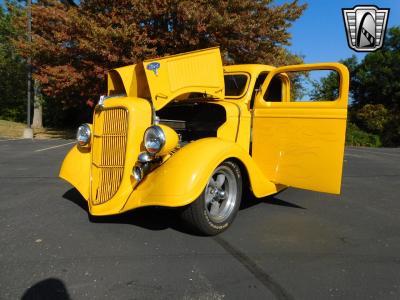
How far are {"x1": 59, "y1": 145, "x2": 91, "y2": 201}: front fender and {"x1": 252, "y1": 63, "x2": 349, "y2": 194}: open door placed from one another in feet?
6.73

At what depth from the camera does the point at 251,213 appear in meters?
4.61

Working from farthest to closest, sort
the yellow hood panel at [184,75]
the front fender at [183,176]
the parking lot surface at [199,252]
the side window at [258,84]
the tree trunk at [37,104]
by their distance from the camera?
1. the tree trunk at [37,104]
2. the side window at [258,84]
3. the yellow hood panel at [184,75]
4. the front fender at [183,176]
5. the parking lot surface at [199,252]

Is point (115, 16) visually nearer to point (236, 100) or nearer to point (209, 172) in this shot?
point (236, 100)

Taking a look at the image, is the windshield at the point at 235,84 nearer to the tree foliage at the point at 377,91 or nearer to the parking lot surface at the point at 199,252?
the parking lot surface at the point at 199,252

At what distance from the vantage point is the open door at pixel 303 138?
423 cm

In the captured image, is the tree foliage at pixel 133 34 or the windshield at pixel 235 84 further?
the tree foliage at pixel 133 34

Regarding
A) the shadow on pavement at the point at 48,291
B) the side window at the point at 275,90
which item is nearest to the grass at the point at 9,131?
the side window at the point at 275,90

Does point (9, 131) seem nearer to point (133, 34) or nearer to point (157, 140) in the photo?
point (133, 34)

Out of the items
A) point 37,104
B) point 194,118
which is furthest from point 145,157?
point 37,104

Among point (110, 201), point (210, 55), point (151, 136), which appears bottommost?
point (110, 201)

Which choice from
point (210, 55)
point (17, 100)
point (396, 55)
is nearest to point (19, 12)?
point (17, 100)

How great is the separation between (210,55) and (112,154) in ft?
5.63

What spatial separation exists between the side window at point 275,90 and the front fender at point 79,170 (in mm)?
2571

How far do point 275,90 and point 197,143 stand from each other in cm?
216
